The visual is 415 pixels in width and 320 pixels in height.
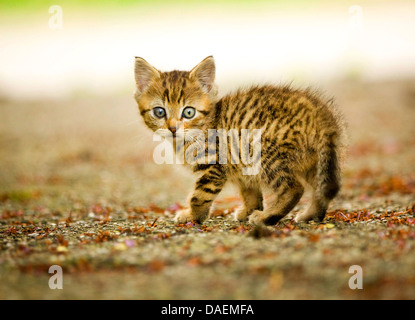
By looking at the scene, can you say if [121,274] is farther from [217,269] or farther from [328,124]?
[328,124]

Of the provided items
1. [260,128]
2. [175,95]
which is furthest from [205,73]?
[260,128]

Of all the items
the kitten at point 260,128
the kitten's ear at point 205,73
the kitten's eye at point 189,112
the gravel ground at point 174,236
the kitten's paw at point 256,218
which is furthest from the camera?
the kitten's ear at point 205,73

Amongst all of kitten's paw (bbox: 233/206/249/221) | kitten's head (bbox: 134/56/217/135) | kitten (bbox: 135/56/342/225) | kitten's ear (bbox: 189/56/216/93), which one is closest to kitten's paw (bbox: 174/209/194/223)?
kitten (bbox: 135/56/342/225)

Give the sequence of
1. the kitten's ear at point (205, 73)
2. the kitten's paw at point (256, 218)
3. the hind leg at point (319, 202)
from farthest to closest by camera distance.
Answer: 1. the kitten's ear at point (205, 73)
2. the kitten's paw at point (256, 218)
3. the hind leg at point (319, 202)

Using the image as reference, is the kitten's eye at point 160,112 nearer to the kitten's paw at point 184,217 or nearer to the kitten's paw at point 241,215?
the kitten's paw at point 184,217

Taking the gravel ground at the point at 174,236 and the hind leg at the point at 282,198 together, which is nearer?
the gravel ground at the point at 174,236

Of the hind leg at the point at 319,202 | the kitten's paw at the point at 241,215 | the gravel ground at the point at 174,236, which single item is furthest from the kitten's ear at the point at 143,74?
the hind leg at the point at 319,202
